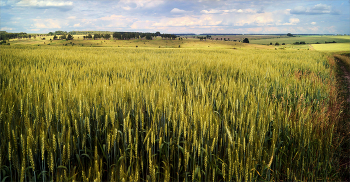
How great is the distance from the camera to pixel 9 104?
2131 mm

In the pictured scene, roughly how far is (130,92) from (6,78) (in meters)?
2.82

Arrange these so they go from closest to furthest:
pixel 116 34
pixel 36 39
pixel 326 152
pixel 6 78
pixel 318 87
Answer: pixel 326 152, pixel 6 78, pixel 318 87, pixel 36 39, pixel 116 34

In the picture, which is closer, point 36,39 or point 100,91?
point 100,91

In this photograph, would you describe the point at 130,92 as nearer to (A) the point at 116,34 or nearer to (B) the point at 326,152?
(B) the point at 326,152

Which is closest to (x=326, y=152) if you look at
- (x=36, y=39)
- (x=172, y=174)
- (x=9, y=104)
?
(x=172, y=174)

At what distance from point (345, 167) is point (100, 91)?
309 centimetres

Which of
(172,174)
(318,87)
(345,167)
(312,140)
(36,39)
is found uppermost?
(36,39)

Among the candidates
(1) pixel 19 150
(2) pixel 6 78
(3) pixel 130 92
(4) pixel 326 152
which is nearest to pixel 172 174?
(3) pixel 130 92

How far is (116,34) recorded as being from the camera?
79.2 meters

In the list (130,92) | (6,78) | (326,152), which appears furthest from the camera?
(6,78)

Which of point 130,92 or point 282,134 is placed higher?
point 130,92

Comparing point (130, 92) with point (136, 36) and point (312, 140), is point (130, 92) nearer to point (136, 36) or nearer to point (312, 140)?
point (312, 140)

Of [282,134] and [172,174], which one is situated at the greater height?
[282,134]

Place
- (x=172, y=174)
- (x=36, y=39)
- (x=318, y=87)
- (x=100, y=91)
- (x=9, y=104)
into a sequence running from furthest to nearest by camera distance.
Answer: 1. (x=36, y=39)
2. (x=318, y=87)
3. (x=100, y=91)
4. (x=9, y=104)
5. (x=172, y=174)
